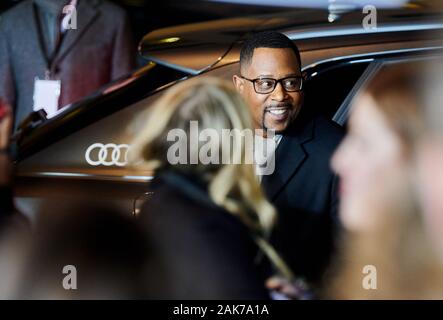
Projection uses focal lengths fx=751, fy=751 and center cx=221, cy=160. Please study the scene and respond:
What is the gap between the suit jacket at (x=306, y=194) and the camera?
6.60ft

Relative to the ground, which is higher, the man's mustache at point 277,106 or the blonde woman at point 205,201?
the man's mustache at point 277,106

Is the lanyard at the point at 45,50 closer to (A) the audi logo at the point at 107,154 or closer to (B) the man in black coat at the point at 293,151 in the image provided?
(A) the audi logo at the point at 107,154

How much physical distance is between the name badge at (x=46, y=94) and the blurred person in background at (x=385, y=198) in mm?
819

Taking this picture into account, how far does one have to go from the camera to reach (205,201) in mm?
1709

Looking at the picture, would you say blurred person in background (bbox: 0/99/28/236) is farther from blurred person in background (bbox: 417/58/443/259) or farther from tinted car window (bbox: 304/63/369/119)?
blurred person in background (bbox: 417/58/443/259)

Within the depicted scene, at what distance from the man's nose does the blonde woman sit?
5.6 inches

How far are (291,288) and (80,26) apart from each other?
0.96 metres

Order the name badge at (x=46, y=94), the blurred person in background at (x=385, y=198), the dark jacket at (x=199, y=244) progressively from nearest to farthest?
the dark jacket at (x=199, y=244), the blurred person in background at (x=385, y=198), the name badge at (x=46, y=94)

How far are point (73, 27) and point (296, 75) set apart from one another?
0.67 m

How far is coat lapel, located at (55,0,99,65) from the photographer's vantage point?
2.18m

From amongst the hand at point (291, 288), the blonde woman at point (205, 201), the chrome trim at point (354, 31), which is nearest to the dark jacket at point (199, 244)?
the blonde woman at point (205, 201)

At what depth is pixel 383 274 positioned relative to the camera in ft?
6.58

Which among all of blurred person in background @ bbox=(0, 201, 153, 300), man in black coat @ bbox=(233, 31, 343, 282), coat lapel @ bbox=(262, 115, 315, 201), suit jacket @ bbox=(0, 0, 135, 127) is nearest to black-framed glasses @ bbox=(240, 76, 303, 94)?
man in black coat @ bbox=(233, 31, 343, 282)

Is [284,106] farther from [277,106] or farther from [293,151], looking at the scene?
[293,151]
